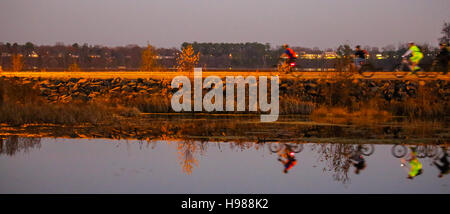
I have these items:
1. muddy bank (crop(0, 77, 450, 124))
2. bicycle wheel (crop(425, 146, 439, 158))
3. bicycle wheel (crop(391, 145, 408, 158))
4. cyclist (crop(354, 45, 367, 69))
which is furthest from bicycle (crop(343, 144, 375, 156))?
cyclist (crop(354, 45, 367, 69))

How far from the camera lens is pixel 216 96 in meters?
32.8

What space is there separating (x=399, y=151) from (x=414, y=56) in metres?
15.7

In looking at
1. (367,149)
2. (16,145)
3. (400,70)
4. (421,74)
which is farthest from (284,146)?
(421,74)

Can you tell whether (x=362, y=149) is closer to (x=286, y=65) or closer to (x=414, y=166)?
(x=414, y=166)

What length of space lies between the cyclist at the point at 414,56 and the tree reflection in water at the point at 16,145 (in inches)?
764

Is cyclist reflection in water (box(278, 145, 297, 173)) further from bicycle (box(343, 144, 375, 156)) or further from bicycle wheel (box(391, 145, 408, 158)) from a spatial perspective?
bicycle wheel (box(391, 145, 408, 158))

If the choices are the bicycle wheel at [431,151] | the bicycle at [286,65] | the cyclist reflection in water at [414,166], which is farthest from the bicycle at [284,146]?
the bicycle at [286,65]

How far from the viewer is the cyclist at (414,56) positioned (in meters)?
31.4

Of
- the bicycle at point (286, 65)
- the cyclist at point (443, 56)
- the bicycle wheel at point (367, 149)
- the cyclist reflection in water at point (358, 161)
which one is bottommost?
the cyclist reflection in water at point (358, 161)

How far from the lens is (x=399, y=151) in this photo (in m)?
18.1

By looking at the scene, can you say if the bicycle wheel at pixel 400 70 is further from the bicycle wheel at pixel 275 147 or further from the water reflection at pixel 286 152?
the bicycle wheel at pixel 275 147

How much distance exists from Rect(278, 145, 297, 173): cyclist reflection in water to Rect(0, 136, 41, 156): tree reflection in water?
7.50 m

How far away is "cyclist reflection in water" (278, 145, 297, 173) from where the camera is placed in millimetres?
16100
